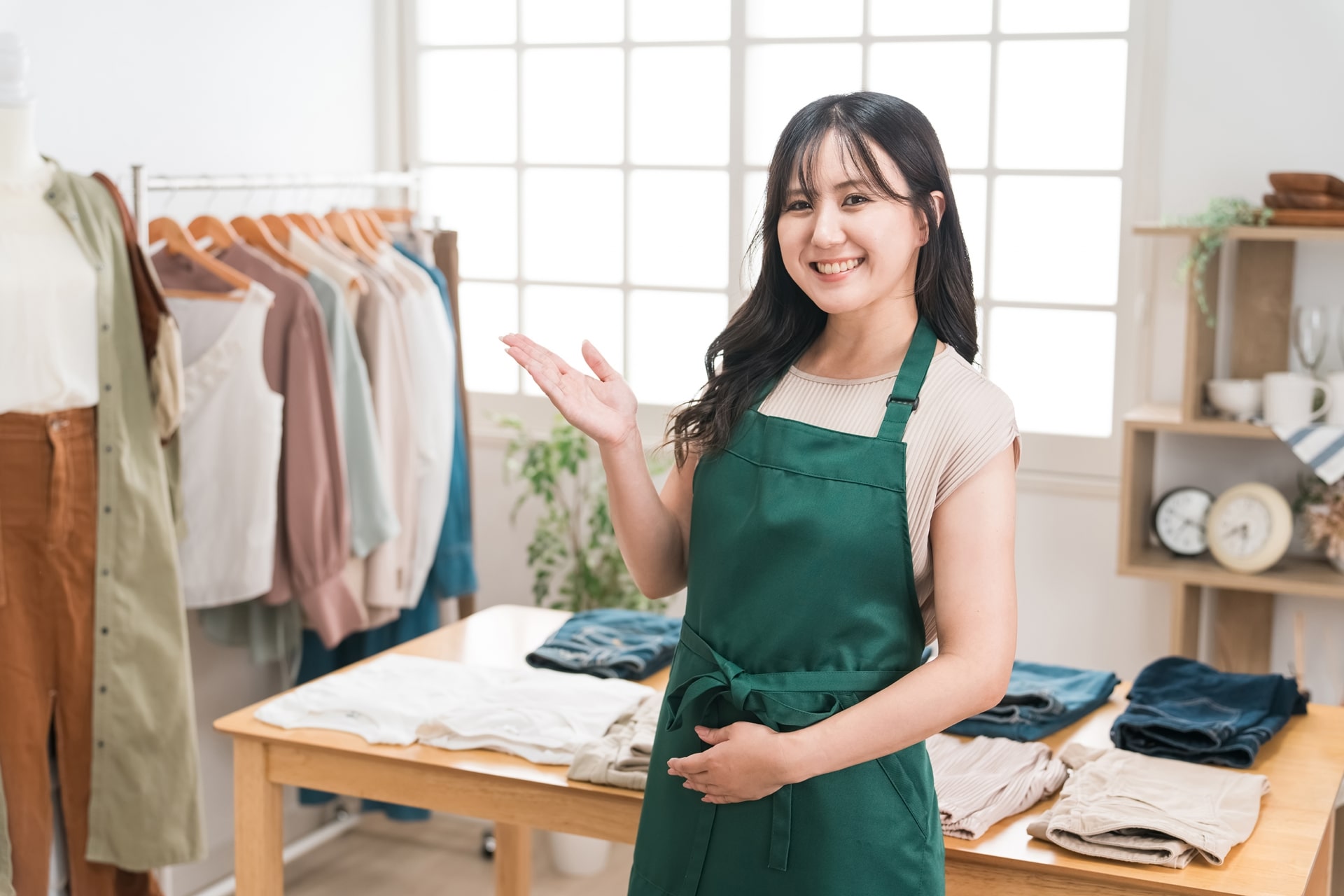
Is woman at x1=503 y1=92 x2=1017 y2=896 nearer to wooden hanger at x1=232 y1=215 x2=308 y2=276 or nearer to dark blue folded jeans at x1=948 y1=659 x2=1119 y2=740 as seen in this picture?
dark blue folded jeans at x1=948 y1=659 x2=1119 y2=740

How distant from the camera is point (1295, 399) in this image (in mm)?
3045

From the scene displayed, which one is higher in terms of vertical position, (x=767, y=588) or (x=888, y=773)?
(x=767, y=588)

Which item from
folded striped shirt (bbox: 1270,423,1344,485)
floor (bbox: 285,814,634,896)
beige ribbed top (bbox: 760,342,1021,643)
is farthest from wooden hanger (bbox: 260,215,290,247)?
folded striped shirt (bbox: 1270,423,1344,485)

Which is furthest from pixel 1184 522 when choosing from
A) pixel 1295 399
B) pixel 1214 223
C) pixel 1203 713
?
pixel 1203 713

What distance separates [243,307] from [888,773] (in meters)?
1.88

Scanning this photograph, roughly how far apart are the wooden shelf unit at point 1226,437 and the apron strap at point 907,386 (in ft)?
5.96

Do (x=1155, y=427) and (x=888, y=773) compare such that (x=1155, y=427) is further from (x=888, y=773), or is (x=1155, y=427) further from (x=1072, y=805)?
(x=888, y=773)

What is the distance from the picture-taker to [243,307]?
2846 mm

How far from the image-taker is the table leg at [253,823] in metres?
2.12

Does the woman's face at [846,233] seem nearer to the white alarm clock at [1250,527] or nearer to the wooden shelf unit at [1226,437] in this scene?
the wooden shelf unit at [1226,437]

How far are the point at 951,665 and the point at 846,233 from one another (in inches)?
17.4

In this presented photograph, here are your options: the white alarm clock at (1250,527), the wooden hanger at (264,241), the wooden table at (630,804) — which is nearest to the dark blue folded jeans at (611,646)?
the wooden table at (630,804)

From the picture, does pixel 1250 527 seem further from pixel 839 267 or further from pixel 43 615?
pixel 43 615

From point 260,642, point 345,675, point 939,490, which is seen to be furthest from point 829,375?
point 260,642
